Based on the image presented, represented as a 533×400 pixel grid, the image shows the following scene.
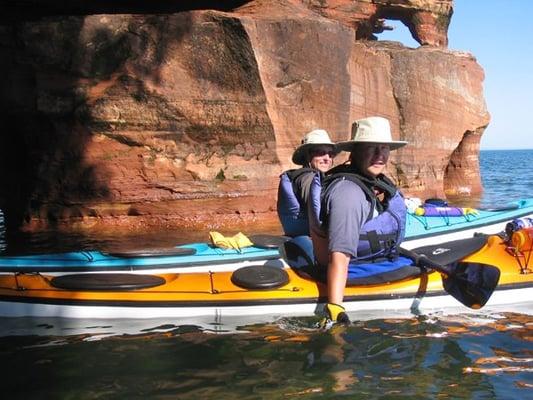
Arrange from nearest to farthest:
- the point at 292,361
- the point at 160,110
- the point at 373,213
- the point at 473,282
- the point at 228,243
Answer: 1. the point at 292,361
2. the point at 373,213
3. the point at 473,282
4. the point at 228,243
5. the point at 160,110

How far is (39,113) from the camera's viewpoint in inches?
386

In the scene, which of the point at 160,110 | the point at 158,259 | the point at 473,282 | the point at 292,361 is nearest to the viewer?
the point at 292,361

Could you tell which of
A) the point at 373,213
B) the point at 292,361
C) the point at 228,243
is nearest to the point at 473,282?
the point at 373,213

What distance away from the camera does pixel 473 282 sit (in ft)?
13.7

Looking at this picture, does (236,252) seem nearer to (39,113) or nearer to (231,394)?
(231,394)

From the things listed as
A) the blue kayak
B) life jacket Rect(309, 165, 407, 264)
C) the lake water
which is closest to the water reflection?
the lake water

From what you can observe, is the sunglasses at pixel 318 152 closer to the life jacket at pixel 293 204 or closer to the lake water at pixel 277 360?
the life jacket at pixel 293 204

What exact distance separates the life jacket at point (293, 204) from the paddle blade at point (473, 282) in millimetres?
1334

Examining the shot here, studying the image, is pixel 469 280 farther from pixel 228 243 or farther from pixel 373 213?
pixel 228 243

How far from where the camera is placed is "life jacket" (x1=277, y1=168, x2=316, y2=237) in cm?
507

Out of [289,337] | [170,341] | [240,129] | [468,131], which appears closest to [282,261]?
[289,337]

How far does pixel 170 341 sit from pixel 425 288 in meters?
1.91

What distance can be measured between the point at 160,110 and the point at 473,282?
6.77m

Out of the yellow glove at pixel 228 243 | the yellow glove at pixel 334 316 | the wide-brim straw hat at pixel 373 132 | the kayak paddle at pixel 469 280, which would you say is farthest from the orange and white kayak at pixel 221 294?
the wide-brim straw hat at pixel 373 132
